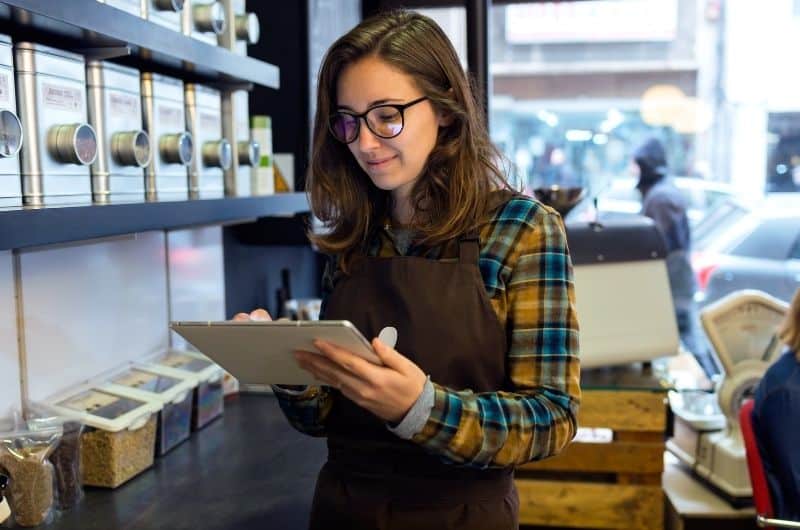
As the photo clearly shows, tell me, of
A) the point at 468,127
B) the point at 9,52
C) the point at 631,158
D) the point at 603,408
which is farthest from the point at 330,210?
the point at 631,158

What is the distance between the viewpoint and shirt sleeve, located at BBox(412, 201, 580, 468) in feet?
4.13

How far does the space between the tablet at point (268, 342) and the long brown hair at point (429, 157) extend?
0.27 m

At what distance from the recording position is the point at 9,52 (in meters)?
1.40

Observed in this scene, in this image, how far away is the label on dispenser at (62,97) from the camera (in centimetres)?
148

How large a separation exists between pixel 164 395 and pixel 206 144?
58 cm

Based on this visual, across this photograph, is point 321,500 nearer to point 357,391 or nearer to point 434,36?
point 357,391

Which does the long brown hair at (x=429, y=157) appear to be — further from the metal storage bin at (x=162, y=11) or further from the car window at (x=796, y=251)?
the car window at (x=796, y=251)

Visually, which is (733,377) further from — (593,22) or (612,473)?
(593,22)

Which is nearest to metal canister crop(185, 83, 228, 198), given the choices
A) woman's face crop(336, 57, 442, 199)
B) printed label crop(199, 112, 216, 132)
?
printed label crop(199, 112, 216, 132)

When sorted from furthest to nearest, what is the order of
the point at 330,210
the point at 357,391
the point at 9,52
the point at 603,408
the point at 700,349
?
the point at 700,349, the point at 603,408, the point at 330,210, the point at 9,52, the point at 357,391

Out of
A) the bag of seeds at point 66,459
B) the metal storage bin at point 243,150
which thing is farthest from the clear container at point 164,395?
the metal storage bin at point 243,150

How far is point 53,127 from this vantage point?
58.6 inches

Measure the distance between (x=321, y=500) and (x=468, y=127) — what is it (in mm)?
660

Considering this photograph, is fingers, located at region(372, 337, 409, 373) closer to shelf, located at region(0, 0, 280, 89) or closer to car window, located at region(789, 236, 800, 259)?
shelf, located at region(0, 0, 280, 89)
